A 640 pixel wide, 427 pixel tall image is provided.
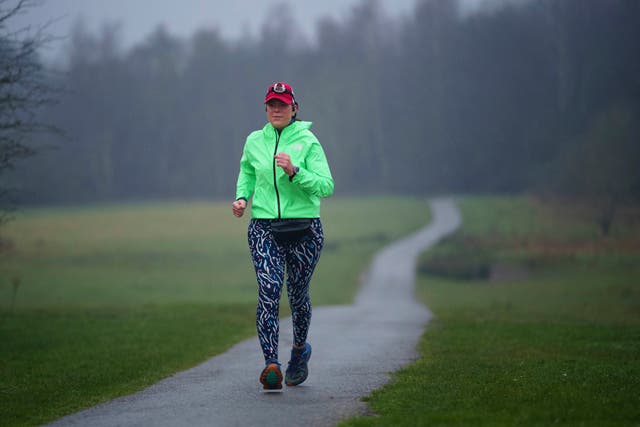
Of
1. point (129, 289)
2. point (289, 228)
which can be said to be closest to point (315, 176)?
point (289, 228)

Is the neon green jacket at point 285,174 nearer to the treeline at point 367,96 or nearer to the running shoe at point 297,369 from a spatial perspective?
the running shoe at point 297,369

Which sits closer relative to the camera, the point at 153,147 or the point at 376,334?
the point at 376,334

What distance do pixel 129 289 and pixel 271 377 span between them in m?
26.5

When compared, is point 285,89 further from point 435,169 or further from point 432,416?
point 435,169

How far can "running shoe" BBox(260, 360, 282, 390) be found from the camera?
6.88m

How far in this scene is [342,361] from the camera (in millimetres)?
9180

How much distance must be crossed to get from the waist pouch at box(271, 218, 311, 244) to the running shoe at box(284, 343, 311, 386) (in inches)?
42.1

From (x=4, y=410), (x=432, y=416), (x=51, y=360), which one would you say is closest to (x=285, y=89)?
(x=432, y=416)

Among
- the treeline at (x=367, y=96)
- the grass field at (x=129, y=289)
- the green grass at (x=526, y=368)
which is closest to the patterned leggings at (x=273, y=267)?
the green grass at (x=526, y=368)

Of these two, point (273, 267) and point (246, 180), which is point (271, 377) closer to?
point (273, 267)

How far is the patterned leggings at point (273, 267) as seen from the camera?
7.04 meters

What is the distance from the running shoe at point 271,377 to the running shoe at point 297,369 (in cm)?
44

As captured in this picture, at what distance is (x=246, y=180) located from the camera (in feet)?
24.2

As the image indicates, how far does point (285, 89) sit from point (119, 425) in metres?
3.10
